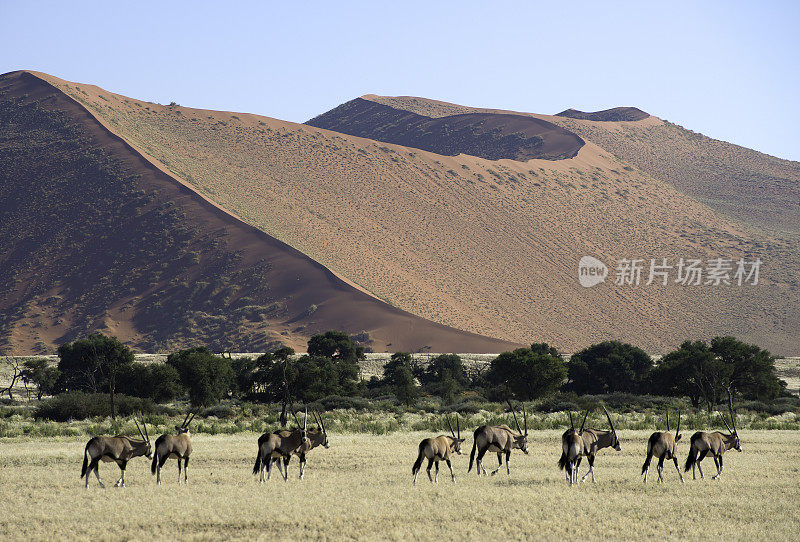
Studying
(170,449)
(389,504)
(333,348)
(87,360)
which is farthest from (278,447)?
(333,348)

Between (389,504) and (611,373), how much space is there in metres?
45.1

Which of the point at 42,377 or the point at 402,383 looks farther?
the point at 42,377

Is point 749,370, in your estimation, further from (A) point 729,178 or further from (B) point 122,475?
(A) point 729,178

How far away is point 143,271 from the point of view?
355ft

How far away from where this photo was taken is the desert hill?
345 feet

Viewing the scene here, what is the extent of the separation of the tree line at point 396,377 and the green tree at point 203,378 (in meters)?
0.06

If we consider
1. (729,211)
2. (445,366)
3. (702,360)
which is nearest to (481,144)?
(729,211)

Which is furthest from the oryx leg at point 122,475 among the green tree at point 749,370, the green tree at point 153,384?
the green tree at point 749,370

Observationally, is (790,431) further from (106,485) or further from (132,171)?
(132,171)

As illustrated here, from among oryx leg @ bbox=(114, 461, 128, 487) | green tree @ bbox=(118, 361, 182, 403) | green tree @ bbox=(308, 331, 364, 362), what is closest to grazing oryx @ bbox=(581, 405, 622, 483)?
oryx leg @ bbox=(114, 461, 128, 487)

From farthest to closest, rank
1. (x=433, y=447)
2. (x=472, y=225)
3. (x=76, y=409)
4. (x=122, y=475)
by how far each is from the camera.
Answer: (x=472, y=225) < (x=76, y=409) < (x=433, y=447) < (x=122, y=475)

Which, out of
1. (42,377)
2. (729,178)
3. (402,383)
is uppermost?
(729,178)

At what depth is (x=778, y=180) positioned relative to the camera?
174 meters

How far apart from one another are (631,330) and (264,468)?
92155 millimetres
